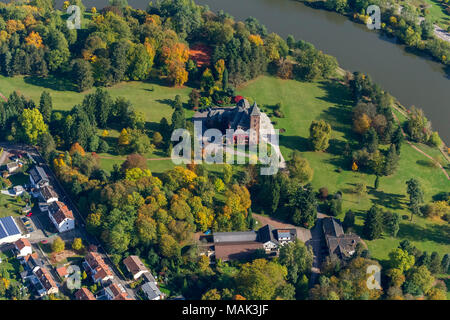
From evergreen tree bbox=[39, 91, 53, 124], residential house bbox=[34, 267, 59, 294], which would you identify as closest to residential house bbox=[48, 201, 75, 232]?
residential house bbox=[34, 267, 59, 294]

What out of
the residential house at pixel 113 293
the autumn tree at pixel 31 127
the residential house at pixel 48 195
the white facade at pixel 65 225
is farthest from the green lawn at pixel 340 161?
the autumn tree at pixel 31 127

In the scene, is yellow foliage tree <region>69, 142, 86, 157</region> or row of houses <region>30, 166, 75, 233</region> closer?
row of houses <region>30, 166, 75, 233</region>

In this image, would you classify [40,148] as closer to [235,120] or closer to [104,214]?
[104,214]

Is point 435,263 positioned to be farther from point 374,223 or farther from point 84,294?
point 84,294

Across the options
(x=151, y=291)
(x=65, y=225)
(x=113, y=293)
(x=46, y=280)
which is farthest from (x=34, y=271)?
(x=151, y=291)

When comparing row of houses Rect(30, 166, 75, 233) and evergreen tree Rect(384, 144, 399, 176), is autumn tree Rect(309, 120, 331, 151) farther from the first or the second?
row of houses Rect(30, 166, 75, 233)
